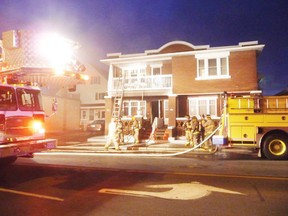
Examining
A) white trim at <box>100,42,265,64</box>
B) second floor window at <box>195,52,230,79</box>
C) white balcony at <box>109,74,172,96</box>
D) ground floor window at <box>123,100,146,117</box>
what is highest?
white trim at <box>100,42,265,64</box>

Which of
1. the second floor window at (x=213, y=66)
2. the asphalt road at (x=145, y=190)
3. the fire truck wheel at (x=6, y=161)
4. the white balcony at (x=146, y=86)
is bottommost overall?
the asphalt road at (x=145, y=190)

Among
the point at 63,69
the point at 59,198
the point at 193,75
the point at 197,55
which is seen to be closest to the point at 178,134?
the point at 193,75

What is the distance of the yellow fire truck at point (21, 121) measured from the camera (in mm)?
7281

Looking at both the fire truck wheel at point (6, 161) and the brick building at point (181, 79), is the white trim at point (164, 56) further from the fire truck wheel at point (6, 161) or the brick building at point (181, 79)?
the fire truck wheel at point (6, 161)

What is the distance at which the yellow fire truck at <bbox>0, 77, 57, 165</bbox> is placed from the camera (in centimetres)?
728

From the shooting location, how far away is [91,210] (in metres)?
5.01

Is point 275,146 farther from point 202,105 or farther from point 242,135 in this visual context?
point 202,105

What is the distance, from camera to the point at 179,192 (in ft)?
20.0

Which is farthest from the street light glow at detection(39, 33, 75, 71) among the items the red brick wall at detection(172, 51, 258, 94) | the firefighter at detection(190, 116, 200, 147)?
the red brick wall at detection(172, 51, 258, 94)

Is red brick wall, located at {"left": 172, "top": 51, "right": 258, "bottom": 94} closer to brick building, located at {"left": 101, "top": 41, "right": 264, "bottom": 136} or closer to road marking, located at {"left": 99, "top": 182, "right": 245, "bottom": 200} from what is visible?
brick building, located at {"left": 101, "top": 41, "right": 264, "bottom": 136}

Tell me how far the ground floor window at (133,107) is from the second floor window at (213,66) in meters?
5.64

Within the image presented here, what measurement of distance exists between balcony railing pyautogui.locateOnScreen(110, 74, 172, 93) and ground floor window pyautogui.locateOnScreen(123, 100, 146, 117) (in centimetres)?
187

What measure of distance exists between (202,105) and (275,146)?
11.8 meters

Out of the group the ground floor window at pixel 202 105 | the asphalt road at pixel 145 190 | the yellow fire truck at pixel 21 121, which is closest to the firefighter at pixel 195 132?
the asphalt road at pixel 145 190
